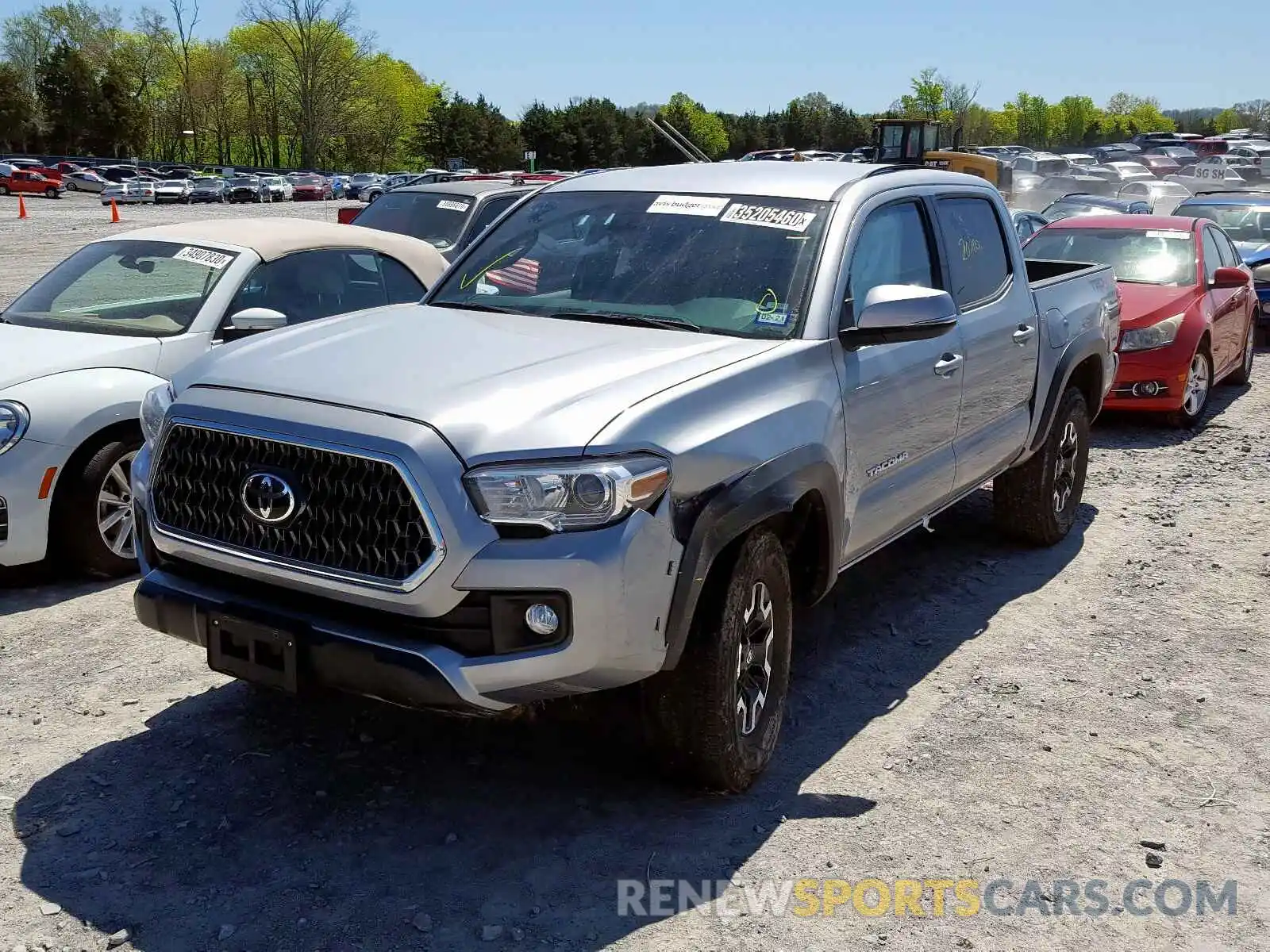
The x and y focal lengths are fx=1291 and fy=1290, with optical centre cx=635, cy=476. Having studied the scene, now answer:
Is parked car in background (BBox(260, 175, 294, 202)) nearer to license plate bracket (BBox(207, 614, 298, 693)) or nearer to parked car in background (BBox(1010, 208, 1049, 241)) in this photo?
parked car in background (BBox(1010, 208, 1049, 241))

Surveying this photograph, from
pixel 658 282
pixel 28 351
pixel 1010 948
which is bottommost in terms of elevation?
pixel 1010 948

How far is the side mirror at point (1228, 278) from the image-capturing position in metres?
10.4

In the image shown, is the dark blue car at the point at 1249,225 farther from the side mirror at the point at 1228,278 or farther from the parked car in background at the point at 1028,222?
the side mirror at the point at 1228,278

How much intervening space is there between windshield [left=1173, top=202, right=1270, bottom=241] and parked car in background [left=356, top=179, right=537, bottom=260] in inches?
336

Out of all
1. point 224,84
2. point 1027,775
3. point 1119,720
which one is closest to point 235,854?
point 1027,775

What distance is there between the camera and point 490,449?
3.32 meters

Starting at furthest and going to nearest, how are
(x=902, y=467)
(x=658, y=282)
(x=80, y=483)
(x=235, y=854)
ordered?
(x=80, y=483) → (x=902, y=467) → (x=658, y=282) → (x=235, y=854)

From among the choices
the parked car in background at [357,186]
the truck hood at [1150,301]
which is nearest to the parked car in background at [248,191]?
the parked car in background at [357,186]

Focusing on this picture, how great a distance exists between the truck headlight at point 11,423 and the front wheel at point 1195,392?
817 centimetres

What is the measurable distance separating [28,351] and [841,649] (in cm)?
402

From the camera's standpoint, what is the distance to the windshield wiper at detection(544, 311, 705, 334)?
436cm

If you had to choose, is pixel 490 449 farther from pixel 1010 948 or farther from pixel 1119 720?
pixel 1119 720

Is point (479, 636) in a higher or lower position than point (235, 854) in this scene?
higher

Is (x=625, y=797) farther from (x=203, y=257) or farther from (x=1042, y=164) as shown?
(x=1042, y=164)
